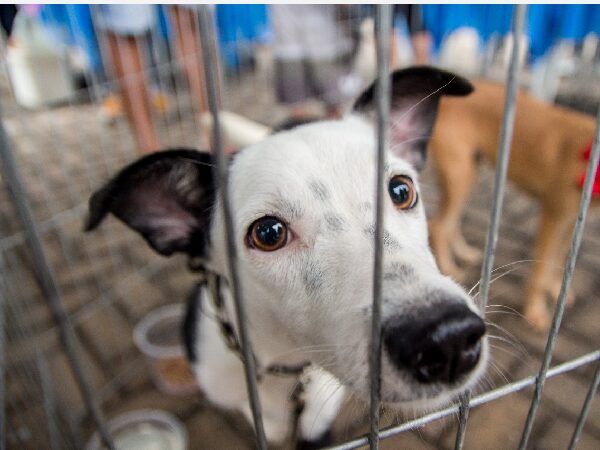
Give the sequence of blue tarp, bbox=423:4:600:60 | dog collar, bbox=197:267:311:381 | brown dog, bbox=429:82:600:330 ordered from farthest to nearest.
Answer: blue tarp, bbox=423:4:600:60 < brown dog, bbox=429:82:600:330 < dog collar, bbox=197:267:311:381

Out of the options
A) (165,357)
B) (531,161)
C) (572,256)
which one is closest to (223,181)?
(572,256)

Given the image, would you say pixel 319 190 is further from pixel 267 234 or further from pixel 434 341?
pixel 434 341

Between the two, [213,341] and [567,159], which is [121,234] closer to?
[213,341]

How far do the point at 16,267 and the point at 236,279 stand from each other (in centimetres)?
198

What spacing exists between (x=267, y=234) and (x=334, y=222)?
6.2 inches

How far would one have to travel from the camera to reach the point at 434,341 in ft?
1.83

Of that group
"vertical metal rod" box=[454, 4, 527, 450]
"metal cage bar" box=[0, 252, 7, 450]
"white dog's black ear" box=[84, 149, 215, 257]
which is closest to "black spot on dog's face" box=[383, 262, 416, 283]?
"vertical metal rod" box=[454, 4, 527, 450]

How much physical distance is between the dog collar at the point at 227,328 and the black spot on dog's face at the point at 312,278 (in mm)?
362

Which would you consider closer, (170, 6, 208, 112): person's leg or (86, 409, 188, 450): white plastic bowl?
(86, 409, 188, 450): white plastic bowl

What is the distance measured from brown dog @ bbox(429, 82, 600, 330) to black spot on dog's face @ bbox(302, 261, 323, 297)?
4.33ft

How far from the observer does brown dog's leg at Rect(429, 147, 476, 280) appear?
6.85ft

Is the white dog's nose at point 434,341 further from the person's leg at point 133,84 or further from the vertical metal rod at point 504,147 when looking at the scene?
the person's leg at point 133,84

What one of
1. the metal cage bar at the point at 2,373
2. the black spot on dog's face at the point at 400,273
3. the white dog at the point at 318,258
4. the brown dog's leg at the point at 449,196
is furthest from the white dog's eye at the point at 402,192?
the brown dog's leg at the point at 449,196

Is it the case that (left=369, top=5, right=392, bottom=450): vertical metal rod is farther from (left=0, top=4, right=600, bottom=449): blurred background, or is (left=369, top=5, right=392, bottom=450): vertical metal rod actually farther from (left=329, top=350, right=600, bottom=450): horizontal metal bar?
(left=0, top=4, right=600, bottom=449): blurred background
